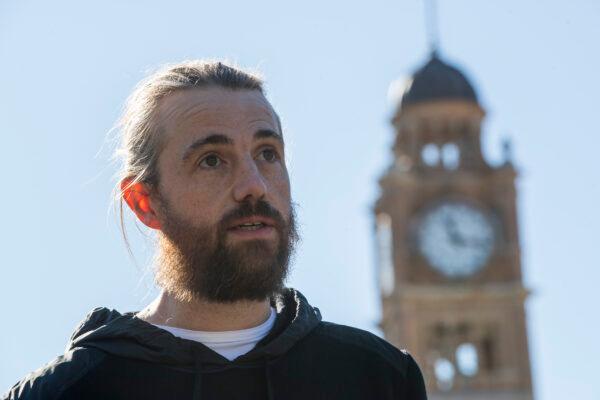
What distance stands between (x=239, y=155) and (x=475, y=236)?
1832 inches

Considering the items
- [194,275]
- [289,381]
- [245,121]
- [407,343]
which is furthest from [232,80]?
[407,343]

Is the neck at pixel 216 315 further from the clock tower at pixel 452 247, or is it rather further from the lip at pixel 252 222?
the clock tower at pixel 452 247

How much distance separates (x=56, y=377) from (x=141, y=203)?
571 mm

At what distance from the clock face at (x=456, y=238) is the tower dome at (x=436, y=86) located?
3.31m

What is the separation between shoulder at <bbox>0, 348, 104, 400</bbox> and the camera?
396 centimetres

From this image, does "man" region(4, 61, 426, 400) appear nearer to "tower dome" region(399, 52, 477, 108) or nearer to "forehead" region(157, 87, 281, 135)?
"forehead" region(157, 87, 281, 135)

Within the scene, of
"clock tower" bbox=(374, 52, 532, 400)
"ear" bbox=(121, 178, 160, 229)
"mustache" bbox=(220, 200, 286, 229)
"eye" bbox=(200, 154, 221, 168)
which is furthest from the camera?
"clock tower" bbox=(374, 52, 532, 400)

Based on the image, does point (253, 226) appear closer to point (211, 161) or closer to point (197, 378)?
point (211, 161)

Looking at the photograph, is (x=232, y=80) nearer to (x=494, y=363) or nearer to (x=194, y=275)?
(x=194, y=275)

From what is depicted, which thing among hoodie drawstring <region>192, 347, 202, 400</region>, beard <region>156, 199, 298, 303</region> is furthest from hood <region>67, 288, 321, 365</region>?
beard <region>156, 199, 298, 303</region>

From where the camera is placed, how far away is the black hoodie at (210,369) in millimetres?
3998

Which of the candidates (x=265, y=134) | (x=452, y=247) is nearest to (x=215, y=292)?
(x=265, y=134)

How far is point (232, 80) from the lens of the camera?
436 cm

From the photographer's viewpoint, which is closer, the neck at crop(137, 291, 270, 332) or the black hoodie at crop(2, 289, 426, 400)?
the black hoodie at crop(2, 289, 426, 400)
